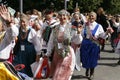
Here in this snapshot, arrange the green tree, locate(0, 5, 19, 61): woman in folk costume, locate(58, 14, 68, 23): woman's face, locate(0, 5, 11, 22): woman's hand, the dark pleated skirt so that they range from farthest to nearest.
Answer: the green tree → the dark pleated skirt → locate(58, 14, 68, 23): woman's face → locate(0, 5, 19, 61): woman in folk costume → locate(0, 5, 11, 22): woman's hand

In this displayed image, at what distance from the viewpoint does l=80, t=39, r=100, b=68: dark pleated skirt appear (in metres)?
9.35

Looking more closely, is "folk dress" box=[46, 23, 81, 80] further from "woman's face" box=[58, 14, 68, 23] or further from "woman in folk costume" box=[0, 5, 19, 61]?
"woman in folk costume" box=[0, 5, 19, 61]

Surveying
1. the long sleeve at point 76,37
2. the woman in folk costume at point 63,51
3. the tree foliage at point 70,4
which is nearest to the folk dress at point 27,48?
the woman in folk costume at point 63,51

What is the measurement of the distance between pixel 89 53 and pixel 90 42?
322mm

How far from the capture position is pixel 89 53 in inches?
373

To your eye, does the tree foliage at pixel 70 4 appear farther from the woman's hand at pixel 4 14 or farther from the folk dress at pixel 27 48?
the woman's hand at pixel 4 14

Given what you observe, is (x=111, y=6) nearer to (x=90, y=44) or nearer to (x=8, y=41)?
(x=90, y=44)

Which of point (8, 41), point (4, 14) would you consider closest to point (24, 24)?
point (8, 41)

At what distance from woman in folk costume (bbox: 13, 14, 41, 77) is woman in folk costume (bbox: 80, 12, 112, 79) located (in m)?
1.86

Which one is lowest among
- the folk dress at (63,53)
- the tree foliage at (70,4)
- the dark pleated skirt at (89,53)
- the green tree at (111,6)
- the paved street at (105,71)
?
the green tree at (111,6)

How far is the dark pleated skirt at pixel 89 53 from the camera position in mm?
9352

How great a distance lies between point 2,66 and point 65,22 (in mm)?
3992

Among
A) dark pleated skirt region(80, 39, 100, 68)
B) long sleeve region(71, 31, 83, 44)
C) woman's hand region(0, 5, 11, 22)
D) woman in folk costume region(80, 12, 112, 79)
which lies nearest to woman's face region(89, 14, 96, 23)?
woman in folk costume region(80, 12, 112, 79)

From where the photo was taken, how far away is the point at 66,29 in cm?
733
